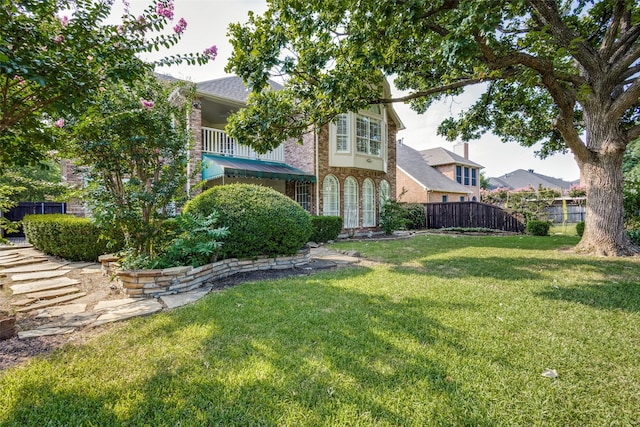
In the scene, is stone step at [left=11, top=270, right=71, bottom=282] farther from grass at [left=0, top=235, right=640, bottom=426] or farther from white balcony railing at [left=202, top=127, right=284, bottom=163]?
white balcony railing at [left=202, top=127, right=284, bottom=163]

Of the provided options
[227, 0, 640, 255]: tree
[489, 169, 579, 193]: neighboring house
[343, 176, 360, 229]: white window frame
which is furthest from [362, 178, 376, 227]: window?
[489, 169, 579, 193]: neighboring house

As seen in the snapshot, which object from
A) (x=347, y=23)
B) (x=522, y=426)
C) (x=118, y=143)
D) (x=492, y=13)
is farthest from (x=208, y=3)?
(x=522, y=426)

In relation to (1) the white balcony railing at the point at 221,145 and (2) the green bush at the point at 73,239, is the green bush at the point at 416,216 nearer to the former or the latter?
(1) the white balcony railing at the point at 221,145

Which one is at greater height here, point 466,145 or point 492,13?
point 466,145

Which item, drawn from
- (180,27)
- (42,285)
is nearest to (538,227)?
(180,27)

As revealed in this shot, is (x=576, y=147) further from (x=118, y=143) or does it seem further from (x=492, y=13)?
(x=118, y=143)

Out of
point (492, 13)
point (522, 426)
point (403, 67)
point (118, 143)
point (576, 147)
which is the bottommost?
point (522, 426)

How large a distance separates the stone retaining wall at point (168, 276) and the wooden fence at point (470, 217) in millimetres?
14942

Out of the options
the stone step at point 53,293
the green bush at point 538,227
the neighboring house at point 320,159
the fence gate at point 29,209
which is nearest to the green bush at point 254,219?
the stone step at point 53,293

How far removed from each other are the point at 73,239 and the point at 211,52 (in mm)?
5610

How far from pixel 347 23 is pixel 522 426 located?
291 inches

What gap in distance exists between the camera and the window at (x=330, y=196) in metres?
12.8

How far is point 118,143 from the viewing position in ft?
14.6

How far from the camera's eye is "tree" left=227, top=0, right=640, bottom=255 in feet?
16.7
